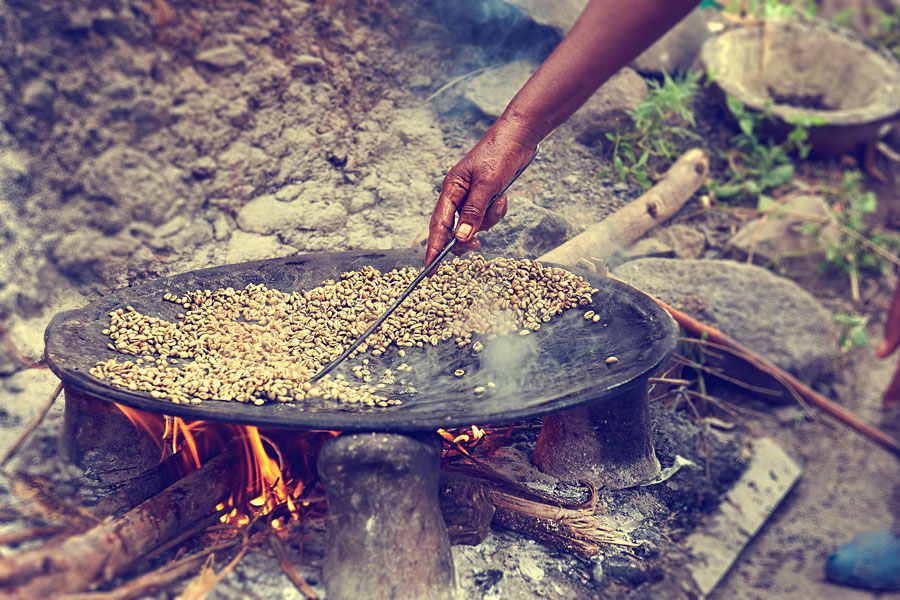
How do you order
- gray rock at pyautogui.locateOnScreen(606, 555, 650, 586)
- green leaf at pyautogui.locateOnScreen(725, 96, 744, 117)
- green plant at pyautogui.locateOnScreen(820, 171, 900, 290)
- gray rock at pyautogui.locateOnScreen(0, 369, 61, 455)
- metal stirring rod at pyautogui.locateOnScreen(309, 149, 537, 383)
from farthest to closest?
Answer: 1. green leaf at pyautogui.locateOnScreen(725, 96, 744, 117)
2. green plant at pyautogui.locateOnScreen(820, 171, 900, 290)
3. gray rock at pyautogui.locateOnScreen(0, 369, 61, 455)
4. metal stirring rod at pyautogui.locateOnScreen(309, 149, 537, 383)
5. gray rock at pyautogui.locateOnScreen(606, 555, 650, 586)

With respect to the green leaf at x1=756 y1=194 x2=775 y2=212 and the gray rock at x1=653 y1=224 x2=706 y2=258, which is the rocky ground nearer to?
the gray rock at x1=653 y1=224 x2=706 y2=258

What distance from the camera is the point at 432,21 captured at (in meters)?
4.02

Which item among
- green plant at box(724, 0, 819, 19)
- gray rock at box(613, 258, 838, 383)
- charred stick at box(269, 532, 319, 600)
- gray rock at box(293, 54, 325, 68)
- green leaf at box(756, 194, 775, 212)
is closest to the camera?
charred stick at box(269, 532, 319, 600)

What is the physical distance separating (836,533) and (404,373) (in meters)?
1.76

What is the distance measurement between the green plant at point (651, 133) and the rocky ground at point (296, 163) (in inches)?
4.2

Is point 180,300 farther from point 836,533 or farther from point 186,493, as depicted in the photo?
point 836,533

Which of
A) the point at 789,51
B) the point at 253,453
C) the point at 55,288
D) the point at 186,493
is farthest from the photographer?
the point at 789,51

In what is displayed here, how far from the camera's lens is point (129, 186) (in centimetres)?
350

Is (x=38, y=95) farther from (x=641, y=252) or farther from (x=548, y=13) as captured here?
(x=641, y=252)

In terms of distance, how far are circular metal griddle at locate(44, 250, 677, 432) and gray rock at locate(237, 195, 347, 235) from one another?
82 centimetres

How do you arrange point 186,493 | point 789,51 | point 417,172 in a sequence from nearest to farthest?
1. point 186,493
2. point 417,172
3. point 789,51

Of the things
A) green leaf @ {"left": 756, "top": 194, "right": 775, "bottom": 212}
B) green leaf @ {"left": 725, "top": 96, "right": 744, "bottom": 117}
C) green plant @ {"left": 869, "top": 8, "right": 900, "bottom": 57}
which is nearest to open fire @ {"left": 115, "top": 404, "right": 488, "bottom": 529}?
green leaf @ {"left": 756, "top": 194, "right": 775, "bottom": 212}

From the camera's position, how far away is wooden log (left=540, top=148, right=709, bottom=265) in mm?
3252

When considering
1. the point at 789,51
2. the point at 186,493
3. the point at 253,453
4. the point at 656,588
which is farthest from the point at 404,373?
the point at 789,51
